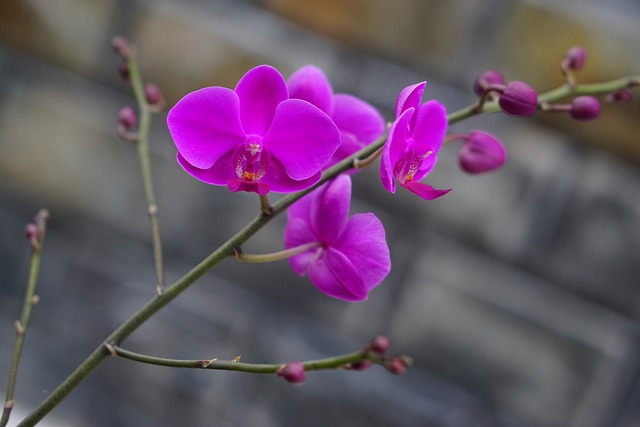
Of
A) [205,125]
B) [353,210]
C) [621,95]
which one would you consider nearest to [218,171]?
[205,125]

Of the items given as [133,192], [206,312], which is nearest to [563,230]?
[206,312]

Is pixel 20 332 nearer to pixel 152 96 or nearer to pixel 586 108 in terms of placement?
pixel 152 96

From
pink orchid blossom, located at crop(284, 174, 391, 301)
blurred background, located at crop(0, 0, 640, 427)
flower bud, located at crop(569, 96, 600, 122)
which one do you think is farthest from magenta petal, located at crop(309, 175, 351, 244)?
blurred background, located at crop(0, 0, 640, 427)

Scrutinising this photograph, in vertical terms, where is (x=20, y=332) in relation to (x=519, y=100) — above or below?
below

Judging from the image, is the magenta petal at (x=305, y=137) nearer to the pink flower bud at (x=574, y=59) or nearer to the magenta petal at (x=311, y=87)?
the magenta petal at (x=311, y=87)

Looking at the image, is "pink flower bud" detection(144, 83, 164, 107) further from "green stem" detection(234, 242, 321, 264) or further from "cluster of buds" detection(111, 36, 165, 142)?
"green stem" detection(234, 242, 321, 264)

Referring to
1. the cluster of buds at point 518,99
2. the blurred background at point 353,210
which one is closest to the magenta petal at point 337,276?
the cluster of buds at point 518,99

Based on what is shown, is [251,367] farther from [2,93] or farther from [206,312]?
[2,93]
